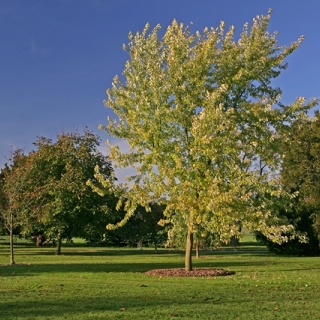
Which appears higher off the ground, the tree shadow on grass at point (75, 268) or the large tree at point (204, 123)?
the large tree at point (204, 123)

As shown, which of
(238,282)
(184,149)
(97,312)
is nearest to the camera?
(97,312)

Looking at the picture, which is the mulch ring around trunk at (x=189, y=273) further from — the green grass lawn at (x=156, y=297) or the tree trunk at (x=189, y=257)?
the green grass lawn at (x=156, y=297)

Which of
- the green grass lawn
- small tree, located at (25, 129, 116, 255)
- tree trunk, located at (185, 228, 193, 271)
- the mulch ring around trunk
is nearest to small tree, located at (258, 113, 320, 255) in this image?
small tree, located at (25, 129, 116, 255)

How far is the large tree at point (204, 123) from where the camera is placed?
17.9 m

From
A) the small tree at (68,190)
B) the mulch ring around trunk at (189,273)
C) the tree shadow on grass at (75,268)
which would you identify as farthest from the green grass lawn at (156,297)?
the small tree at (68,190)

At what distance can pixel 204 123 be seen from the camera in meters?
17.4

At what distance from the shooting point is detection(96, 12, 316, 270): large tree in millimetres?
17891

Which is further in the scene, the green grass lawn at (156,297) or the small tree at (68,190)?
the small tree at (68,190)

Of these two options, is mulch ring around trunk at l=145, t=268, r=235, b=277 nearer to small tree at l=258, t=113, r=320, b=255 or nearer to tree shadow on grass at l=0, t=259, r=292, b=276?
tree shadow on grass at l=0, t=259, r=292, b=276

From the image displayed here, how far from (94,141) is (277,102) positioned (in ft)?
77.3

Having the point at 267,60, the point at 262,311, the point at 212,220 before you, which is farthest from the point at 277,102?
the point at 262,311

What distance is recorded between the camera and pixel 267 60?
65.3ft

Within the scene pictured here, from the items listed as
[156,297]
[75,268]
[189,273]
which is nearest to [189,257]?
[189,273]

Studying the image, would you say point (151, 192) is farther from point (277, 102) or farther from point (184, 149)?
point (277, 102)
